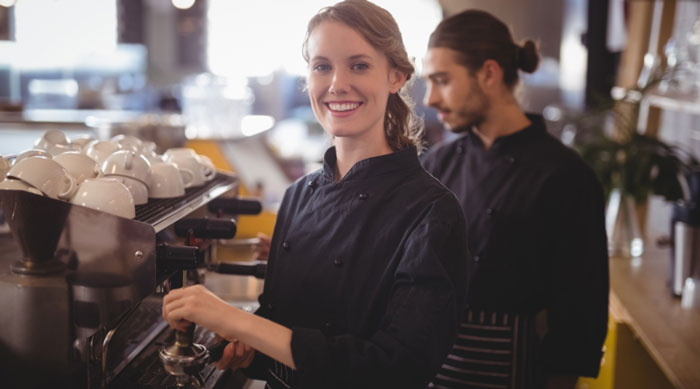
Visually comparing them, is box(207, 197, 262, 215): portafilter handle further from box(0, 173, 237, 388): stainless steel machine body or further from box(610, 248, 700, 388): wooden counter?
box(610, 248, 700, 388): wooden counter

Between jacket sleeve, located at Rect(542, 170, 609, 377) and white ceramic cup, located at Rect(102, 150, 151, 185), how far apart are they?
35.8 inches

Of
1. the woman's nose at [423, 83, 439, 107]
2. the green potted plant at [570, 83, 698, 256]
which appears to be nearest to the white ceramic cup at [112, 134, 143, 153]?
the woman's nose at [423, 83, 439, 107]

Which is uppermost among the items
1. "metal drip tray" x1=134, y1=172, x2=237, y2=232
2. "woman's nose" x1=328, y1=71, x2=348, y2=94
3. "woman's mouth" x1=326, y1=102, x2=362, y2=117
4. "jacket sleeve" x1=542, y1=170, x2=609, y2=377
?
"woman's nose" x1=328, y1=71, x2=348, y2=94

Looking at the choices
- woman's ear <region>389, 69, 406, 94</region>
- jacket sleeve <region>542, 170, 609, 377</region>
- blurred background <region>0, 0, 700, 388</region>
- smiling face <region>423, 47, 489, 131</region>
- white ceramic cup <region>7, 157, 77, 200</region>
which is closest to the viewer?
white ceramic cup <region>7, 157, 77, 200</region>

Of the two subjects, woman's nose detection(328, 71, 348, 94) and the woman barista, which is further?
woman's nose detection(328, 71, 348, 94)

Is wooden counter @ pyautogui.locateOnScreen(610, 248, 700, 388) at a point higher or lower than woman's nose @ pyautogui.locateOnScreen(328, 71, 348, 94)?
lower

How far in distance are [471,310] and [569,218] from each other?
0.31m

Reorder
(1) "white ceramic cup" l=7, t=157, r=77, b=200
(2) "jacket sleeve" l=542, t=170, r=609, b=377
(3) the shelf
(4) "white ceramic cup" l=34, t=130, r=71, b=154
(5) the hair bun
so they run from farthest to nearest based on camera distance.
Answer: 1. (3) the shelf
2. (5) the hair bun
3. (2) "jacket sleeve" l=542, t=170, r=609, b=377
4. (4) "white ceramic cup" l=34, t=130, r=71, b=154
5. (1) "white ceramic cup" l=7, t=157, r=77, b=200

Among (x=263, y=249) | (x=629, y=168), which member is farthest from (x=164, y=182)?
(x=629, y=168)

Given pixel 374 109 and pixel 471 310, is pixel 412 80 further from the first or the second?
Result: pixel 471 310

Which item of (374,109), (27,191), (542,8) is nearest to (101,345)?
(27,191)

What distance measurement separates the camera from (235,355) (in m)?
1.07

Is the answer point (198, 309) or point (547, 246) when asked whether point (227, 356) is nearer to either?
point (198, 309)

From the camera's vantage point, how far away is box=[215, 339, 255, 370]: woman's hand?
106 cm
